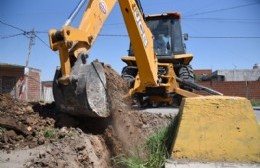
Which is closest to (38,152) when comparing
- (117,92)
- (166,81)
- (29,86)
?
(117,92)

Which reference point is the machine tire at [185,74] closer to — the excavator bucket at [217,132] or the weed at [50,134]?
the weed at [50,134]

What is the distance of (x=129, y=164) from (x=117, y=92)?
2104mm

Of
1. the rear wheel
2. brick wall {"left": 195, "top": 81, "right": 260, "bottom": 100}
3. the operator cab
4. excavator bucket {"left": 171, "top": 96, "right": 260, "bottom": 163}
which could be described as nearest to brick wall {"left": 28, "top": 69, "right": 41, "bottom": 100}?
brick wall {"left": 195, "top": 81, "right": 260, "bottom": 100}

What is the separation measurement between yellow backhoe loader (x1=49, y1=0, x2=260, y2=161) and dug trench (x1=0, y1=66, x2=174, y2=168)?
370 mm

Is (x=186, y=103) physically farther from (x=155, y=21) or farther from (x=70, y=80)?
(x=155, y=21)

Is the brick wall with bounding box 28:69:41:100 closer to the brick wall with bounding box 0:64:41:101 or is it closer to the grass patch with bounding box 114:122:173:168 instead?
the brick wall with bounding box 0:64:41:101

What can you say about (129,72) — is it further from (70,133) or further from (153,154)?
(153,154)

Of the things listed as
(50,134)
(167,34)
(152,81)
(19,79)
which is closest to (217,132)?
(50,134)

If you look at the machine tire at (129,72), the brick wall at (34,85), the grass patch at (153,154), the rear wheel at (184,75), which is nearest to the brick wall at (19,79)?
the brick wall at (34,85)

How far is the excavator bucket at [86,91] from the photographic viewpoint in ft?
16.4

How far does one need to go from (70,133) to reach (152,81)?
9.52 feet

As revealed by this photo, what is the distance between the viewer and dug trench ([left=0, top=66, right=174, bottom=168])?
4.28 m

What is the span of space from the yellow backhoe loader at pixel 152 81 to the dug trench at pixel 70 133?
370 millimetres

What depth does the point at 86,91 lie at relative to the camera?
4969 millimetres
